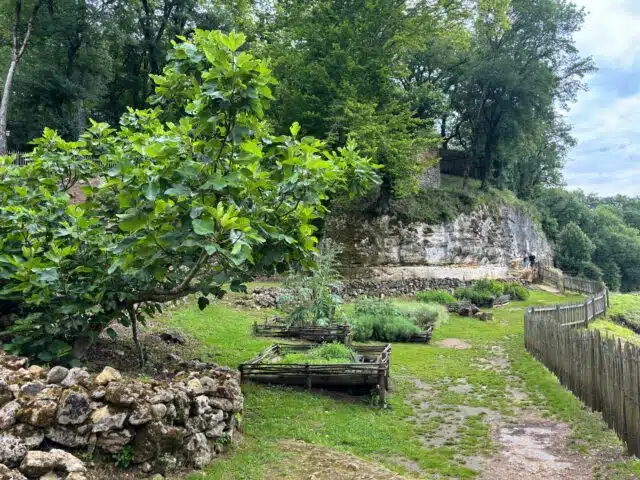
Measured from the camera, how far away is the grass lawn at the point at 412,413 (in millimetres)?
5918

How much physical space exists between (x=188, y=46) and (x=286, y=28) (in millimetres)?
23268

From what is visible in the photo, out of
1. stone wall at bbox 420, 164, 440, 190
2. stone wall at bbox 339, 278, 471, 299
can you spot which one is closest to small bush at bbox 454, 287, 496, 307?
stone wall at bbox 339, 278, 471, 299

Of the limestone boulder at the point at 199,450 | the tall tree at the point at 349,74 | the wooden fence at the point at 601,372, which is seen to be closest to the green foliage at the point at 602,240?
the tall tree at the point at 349,74

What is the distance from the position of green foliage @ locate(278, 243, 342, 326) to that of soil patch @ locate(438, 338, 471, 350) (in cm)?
332

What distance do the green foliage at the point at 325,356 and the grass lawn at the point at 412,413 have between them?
784 mm

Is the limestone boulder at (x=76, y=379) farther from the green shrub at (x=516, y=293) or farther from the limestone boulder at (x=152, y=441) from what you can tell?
the green shrub at (x=516, y=293)

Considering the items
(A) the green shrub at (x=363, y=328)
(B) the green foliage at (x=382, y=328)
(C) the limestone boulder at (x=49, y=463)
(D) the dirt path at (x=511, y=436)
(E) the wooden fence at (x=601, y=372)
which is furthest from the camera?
(B) the green foliage at (x=382, y=328)

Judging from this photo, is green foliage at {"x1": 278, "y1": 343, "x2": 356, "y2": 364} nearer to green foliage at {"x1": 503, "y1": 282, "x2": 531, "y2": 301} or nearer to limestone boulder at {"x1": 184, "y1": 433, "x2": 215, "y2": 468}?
limestone boulder at {"x1": 184, "y1": 433, "x2": 215, "y2": 468}

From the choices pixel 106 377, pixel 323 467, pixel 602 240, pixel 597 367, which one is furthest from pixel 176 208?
pixel 602 240

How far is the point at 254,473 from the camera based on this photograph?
5.16 meters

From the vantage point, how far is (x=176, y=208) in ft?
16.4

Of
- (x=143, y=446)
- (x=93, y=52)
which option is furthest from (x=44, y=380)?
(x=93, y=52)

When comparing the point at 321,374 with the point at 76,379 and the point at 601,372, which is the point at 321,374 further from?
the point at 76,379

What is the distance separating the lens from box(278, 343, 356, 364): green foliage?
907 cm
